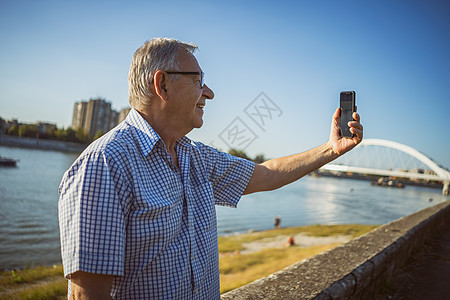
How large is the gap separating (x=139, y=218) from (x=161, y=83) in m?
0.61

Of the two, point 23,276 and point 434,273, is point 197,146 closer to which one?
point 434,273

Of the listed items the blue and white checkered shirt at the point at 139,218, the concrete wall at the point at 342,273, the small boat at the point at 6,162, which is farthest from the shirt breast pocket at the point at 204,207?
the small boat at the point at 6,162

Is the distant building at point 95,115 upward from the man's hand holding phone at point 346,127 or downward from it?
upward

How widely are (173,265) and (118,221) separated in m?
0.30

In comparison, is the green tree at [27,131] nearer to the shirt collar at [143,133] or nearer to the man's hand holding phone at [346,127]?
the shirt collar at [143,133]

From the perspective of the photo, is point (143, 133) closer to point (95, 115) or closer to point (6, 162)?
point (6, 162)

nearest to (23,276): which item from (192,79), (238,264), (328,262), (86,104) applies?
(238,264)

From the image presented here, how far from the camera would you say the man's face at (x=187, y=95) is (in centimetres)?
134

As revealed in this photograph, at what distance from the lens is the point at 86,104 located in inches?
3844

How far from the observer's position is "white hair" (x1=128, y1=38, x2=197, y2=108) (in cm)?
129

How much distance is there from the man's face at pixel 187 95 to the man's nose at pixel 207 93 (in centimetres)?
4

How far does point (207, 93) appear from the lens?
4.95 ft

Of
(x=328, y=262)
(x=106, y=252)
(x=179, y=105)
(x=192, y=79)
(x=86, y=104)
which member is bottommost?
(x=328, y=262)

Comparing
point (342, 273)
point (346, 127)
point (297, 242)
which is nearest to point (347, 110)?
point (346, 127)
